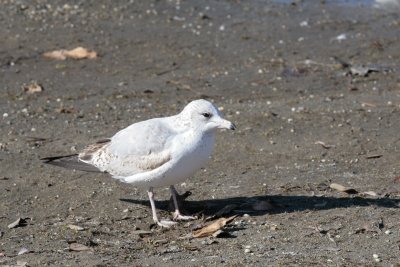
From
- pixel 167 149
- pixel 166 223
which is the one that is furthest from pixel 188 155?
pixel 166 223

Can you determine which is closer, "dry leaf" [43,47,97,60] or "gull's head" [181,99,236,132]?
"gull's head" [181,99,236,132]

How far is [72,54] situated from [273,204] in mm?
6528

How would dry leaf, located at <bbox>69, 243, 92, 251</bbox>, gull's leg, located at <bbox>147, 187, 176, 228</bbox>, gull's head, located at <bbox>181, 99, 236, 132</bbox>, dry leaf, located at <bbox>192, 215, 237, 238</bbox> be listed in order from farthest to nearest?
gull's leg, located at <bbox>147, 187, 176, 228</bbox> < gull's head, located at <bbox>181, 99, 236, 132</bbox> < dry leaf, located at <bbox>192, 215, 237, 238</bbox> < dry leaf, located at <bbox>69, 243, 92, 251</bbox>

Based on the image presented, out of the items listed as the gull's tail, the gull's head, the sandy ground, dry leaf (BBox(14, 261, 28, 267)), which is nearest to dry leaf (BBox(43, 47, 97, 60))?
the sandy ground

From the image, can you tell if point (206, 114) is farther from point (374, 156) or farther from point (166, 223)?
point (374, 156)

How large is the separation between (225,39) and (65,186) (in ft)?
21.2

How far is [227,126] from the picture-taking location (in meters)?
7.33

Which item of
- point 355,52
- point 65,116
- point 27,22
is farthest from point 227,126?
point 27,22

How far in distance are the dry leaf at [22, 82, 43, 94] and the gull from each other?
14.9 ft

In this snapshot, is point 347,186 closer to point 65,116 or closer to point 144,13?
point 65,116

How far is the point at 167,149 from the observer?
737 cm

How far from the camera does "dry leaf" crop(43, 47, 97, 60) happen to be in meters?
13.5

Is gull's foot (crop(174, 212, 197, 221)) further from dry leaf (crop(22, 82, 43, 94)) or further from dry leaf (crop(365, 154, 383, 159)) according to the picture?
dry leaf (crop(22, 82, 43, 94))

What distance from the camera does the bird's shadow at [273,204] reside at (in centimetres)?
773
